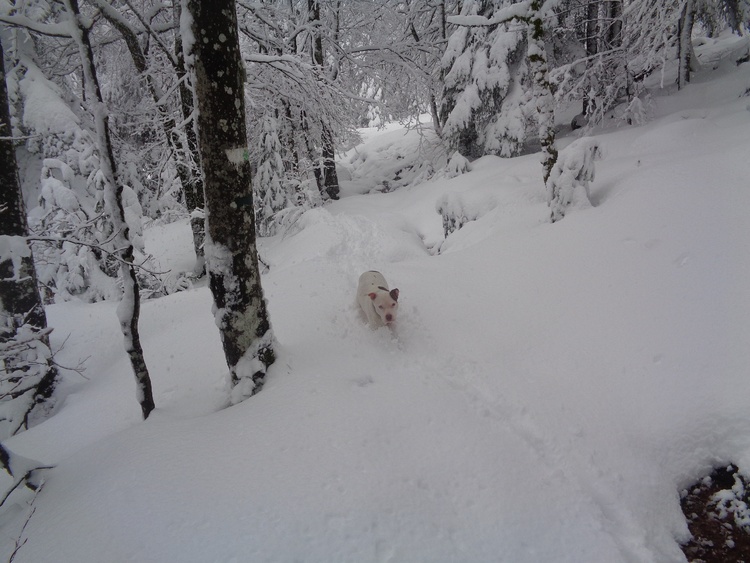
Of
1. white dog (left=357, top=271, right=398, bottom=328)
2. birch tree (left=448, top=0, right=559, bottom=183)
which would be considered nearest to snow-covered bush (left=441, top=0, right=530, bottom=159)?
birch tree (left=448, top=0, right=559, bottom=183)

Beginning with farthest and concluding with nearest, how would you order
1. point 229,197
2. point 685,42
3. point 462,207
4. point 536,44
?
1. point 685,42
2. point 462,207
3. point 536,44
4. point 229,197

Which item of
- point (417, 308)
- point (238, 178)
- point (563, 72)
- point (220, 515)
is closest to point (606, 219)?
point (417, 308)

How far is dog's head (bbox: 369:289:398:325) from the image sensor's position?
5.12m

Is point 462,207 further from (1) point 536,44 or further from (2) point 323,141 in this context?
(2) point 323,141

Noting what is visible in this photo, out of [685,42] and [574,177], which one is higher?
[685,42]

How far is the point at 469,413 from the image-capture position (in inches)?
141

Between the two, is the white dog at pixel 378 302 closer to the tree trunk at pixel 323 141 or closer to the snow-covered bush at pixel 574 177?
the snow-covered bush at pixel 574 177

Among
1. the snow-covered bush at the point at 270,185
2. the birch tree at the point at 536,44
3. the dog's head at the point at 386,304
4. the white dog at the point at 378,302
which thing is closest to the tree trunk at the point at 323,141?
the snow-covered bush at the point at 270,185

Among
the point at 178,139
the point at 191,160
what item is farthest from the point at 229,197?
the point at 178,139

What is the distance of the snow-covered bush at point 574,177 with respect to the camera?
6.10 meters

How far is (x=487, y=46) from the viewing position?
40.4 ft

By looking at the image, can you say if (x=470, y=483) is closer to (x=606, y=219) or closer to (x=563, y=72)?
(x=606, y=219)

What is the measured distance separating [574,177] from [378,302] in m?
3.82

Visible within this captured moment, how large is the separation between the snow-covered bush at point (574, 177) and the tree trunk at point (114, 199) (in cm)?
601
